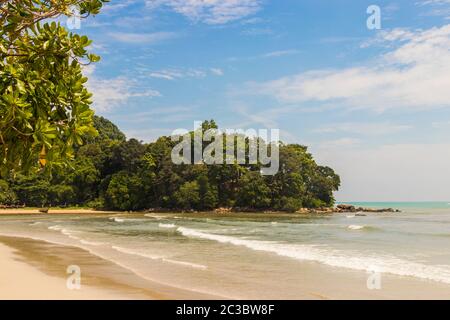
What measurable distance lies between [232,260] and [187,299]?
21.0ft

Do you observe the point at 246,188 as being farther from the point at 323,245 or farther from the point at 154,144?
the point at 323,245

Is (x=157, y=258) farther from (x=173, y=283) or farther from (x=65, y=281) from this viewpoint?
(x=65, y=281)

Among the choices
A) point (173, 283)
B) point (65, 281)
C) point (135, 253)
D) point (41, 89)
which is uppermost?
point (41, 89)

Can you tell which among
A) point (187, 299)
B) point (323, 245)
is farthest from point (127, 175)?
point (187, 299)

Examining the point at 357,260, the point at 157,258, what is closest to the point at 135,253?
the point at 157,258

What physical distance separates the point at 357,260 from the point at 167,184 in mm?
59750

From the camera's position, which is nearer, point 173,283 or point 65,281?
point 65,281

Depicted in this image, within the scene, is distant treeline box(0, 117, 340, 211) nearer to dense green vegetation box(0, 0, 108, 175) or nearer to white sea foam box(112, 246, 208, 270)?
white sea foam box(112, 246, 208, 270)

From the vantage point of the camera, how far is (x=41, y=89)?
16.4ft

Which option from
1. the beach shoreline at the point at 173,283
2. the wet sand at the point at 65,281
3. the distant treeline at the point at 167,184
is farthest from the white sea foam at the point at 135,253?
the distant treeline at the point at 167,184

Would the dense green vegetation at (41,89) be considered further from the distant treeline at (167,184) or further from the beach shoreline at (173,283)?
the distant treeline at (167,184)

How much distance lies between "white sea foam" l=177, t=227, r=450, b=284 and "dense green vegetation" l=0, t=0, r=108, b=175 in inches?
410

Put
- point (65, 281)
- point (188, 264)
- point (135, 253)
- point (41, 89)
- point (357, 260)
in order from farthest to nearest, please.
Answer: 1. point (135, 253)
2. point (357, 260)
3. point (188, 264)
4. point (65, 281)
5. point (41, 89)

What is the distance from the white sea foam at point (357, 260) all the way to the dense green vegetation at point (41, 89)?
1042cm
